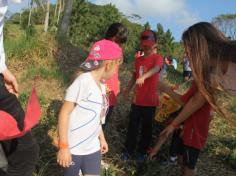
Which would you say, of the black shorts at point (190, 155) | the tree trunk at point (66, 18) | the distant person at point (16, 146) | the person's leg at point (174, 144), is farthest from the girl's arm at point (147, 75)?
the tree trunk at point (66, 18)

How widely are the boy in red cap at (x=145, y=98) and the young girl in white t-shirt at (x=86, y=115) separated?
1681 mm

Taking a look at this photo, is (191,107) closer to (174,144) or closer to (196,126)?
(196,126)

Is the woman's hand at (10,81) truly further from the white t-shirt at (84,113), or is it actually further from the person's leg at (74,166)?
the person's leg at (74,166)

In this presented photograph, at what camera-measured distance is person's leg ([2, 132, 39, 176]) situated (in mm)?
2386

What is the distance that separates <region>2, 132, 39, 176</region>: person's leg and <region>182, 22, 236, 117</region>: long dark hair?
1.08 meters

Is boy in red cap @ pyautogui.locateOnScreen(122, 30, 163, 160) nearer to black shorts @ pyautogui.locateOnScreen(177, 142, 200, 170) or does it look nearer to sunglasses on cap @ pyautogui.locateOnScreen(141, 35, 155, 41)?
sunglasses on cap @ pyautogui.locateOnScreen(141, 35, 155, 41)

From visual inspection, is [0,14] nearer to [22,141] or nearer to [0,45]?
[0,45]

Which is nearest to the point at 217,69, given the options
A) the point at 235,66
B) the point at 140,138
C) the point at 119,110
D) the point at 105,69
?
the point at 235,66

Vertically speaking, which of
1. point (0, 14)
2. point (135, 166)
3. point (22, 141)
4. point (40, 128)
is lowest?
point (135, 166)

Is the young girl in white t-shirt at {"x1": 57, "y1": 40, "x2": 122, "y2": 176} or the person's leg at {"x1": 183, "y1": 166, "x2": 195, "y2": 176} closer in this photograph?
the young girl in white t-shirt at {"x1": 57, "y1": 40, "x2": 122, "y2": 176}

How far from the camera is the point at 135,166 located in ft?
14.9

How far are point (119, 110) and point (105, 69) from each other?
2.83 metres

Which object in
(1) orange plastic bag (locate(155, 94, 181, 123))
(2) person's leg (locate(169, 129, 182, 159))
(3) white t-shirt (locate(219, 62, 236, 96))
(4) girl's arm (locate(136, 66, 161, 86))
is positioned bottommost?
(2) person's leg (locate(169, 129, 182, 159))

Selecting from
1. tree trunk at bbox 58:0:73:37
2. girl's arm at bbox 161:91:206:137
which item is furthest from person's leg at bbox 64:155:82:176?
tree trunk at bbox 58:0:73:37
